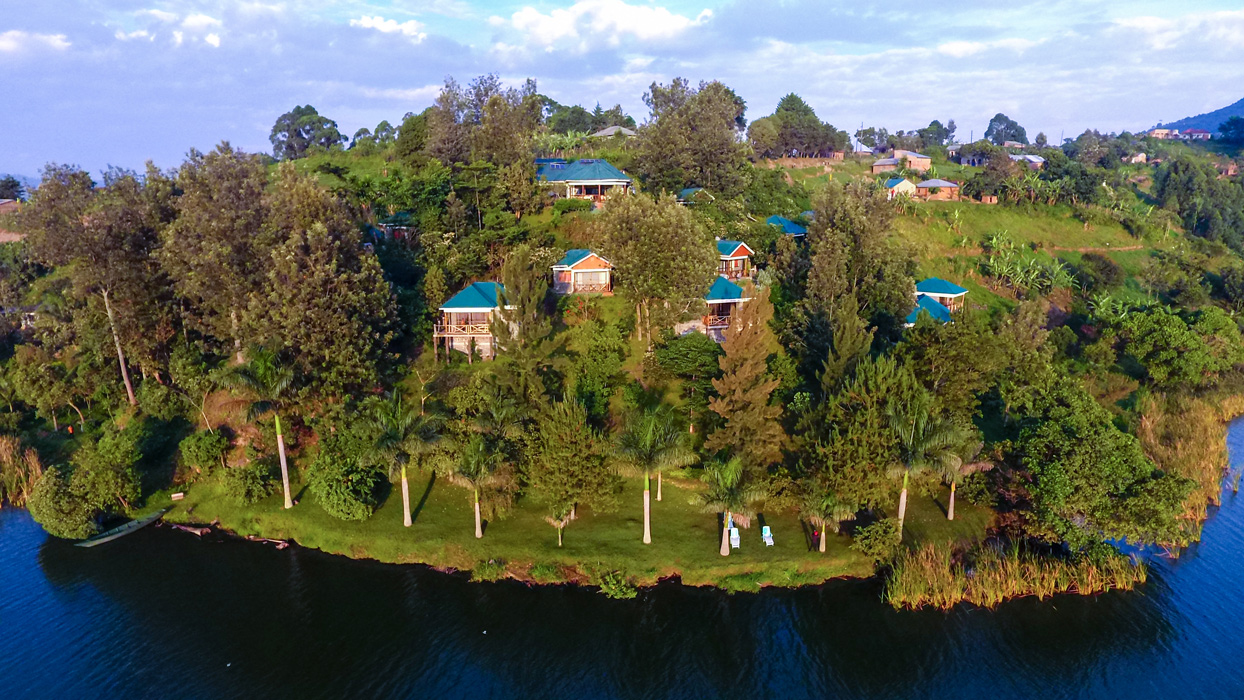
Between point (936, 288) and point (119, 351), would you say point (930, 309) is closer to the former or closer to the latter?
point (936, 288)

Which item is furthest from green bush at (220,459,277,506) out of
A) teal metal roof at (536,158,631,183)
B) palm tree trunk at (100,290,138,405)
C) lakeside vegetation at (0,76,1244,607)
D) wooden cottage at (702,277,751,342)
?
teal metal roof at (536,158,631,183)

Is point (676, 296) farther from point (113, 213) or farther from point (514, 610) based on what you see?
point (113, 213)

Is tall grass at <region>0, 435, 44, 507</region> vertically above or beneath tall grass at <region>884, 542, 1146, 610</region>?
above

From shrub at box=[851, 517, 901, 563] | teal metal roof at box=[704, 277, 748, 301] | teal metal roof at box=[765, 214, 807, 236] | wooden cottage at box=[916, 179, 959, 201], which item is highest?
wooden cottage at box=[916, 179, 959, 201]

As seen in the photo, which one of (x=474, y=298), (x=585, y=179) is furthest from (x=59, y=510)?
(x=585, y=179)

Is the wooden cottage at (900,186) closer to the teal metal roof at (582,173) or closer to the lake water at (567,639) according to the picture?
the teal metal roof at (582,173)

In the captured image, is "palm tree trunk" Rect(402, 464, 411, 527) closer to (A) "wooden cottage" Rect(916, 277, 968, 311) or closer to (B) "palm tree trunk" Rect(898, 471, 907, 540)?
(B) "palm tree trunk" Rect(898, 471, 907, 540)

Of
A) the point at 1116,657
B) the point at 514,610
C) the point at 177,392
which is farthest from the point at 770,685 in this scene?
the point at 177,392
